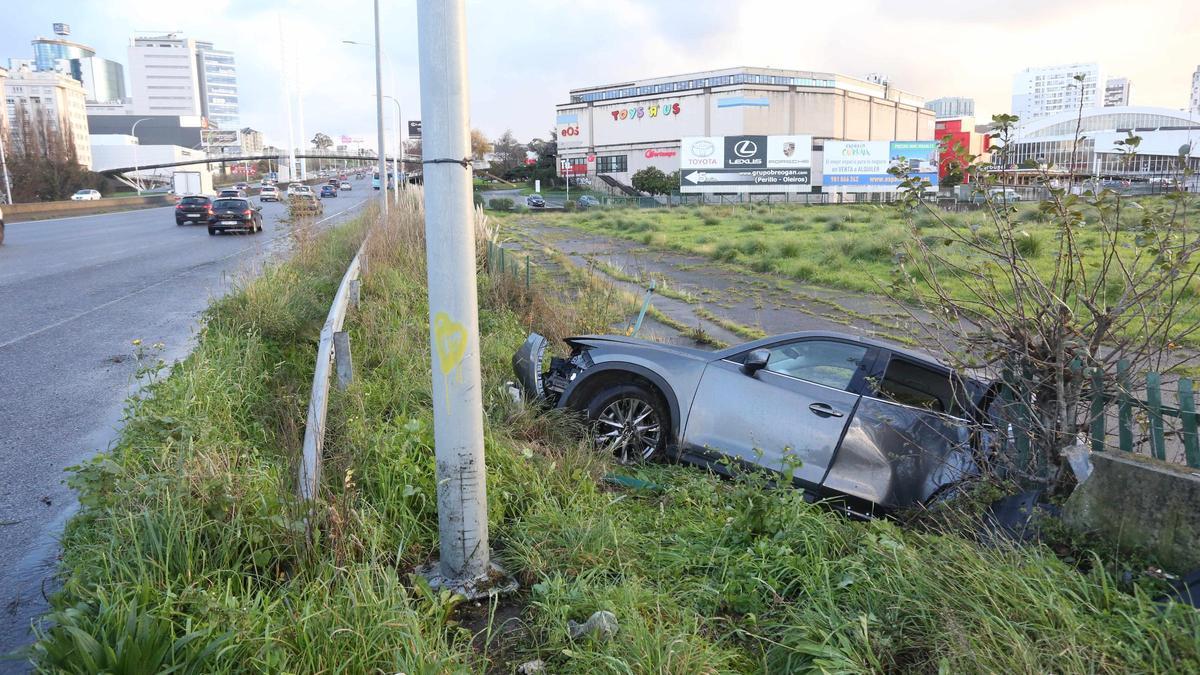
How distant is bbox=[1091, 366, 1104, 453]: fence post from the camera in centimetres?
427

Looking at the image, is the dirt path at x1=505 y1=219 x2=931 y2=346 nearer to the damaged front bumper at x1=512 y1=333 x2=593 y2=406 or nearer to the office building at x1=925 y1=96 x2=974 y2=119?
the damaged front bumper at x1=512 y1=333 x2=593 y2=406

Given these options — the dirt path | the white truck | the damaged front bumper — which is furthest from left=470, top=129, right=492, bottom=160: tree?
the damaged front bumper

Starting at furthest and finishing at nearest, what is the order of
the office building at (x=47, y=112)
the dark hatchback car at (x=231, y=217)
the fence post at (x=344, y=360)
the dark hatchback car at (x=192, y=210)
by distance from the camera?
1. the office building at (x=47, y=112)
2. the dark hatchback car at (x=192, y=210)
3. the dark hatchback car at (x=231, y=217)
4. the fence post at (x=344, y=360)

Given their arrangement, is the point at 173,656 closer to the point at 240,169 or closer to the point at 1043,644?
the point at 1043,644

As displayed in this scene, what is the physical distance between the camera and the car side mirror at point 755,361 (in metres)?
5.69

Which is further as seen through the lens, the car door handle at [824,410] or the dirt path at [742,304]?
the dirt path at [742,304]

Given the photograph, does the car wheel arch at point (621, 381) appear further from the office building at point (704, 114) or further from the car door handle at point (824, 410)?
the office building at point (704, 114)

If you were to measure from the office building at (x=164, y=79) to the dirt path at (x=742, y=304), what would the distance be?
201337 mm

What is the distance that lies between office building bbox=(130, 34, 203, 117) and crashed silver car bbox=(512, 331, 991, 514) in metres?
213

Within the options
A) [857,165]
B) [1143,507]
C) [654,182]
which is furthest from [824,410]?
[654,182]

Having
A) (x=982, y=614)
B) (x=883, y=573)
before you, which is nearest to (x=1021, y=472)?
(x=883, y=573)

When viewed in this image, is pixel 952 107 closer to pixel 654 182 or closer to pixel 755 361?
pixel 654 182

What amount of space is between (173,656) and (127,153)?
163327mm

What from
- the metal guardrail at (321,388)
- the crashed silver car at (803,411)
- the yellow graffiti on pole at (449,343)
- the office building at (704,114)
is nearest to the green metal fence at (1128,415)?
the crashed silver car at (803,411)
